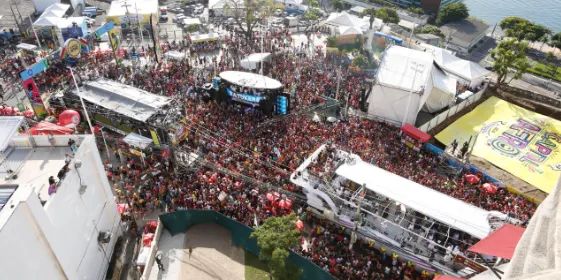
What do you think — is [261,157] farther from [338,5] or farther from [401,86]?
[338,5]

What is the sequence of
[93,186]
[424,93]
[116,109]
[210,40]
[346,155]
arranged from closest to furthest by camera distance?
1. [93,186]
2. [346,155]
3. [116,109]
4. [424,93]
5. [210,40]

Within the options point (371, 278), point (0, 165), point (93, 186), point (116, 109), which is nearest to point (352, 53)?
point (116, 109)

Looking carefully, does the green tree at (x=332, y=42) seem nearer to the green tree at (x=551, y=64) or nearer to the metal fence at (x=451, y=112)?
the metal fence at (x=451, y=112)

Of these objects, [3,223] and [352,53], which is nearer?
[3,223]

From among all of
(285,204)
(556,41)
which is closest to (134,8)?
(285,204)

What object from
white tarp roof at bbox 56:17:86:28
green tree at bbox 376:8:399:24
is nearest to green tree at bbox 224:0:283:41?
white tarp roof at bbox 56:17:86:28

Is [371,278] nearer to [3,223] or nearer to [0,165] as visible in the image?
[3,223]
